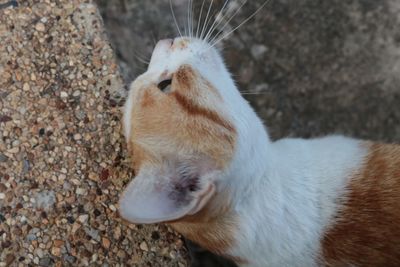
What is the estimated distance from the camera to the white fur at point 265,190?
86.4 inches

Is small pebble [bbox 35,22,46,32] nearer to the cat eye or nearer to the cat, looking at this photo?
the cat

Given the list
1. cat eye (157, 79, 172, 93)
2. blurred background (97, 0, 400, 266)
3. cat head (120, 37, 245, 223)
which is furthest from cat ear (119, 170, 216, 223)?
blurred background (97, 0, 400, 266)

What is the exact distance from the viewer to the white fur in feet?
7.20

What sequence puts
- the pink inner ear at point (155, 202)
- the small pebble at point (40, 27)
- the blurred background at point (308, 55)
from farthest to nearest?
the blurred background at point (308, 55) < the small pebble at point (40, 27) < the pink inner ear at point (155, 202)

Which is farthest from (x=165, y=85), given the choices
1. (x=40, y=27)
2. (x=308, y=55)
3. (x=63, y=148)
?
(x=308, y=55)

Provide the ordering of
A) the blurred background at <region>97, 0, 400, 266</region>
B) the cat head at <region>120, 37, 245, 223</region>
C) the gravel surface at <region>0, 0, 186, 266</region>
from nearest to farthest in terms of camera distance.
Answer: the cat head at <region>120, 37, 245, 223</region>
the gravel surface at <region>0, 0, 186, 266</region>
the blurred background at <region>97, 0, 400, 266</region>

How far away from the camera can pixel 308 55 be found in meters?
3.18

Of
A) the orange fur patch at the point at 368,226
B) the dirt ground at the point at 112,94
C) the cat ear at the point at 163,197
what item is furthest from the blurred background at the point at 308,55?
the cat ear at the point at 163,197

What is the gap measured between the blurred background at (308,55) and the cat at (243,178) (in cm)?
66

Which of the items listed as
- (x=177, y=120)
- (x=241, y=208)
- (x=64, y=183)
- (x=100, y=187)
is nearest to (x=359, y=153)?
(x=241, y=208)

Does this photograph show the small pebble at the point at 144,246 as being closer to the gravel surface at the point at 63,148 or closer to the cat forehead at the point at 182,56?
the gravel surface at the point at 63,148

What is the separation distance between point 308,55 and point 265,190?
1199 millimetres

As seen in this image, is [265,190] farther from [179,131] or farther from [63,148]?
[63,148]

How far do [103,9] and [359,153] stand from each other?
5.36 feet
